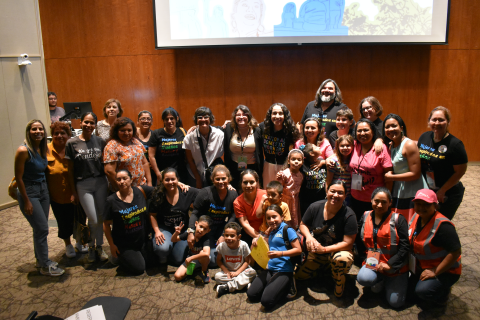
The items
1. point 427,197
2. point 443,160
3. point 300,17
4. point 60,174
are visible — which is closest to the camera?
point 427,197

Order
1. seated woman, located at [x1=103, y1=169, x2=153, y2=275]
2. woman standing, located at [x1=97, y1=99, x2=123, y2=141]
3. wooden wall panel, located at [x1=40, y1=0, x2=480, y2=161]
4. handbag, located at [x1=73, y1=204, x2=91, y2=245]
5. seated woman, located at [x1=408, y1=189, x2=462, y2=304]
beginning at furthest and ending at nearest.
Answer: wooden wall panel, located at [x1=40, y1=0, x2=480, y2=161], woman standing, located at [x1=97, y1=99, x2=123, y2=141], handbag, located at [x1=73, y1=204, x2=91, y2=245], seated woman, located at [x1=103, y1=169, x2=153, y2=275], seated woman, located at [x1=408, y1=189, x2=462, y2=304]

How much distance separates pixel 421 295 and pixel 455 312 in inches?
10.3

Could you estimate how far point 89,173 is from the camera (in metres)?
3.05

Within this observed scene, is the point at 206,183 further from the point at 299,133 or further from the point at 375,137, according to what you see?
the point at 375,137

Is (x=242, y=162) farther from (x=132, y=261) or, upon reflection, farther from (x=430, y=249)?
(x=430, y=249)

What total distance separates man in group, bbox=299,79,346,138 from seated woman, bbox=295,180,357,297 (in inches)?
46.7

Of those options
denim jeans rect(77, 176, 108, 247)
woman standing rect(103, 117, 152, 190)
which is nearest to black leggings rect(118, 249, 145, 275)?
denim jeans rect(77, 176, 108, 247)

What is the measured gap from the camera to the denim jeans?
3057 millimetres

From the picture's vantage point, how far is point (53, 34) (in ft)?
19.7

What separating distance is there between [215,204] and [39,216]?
60.2 inches

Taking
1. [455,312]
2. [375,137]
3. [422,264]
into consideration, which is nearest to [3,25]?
[375,137]

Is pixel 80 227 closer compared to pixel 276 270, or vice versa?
pixel 276 270

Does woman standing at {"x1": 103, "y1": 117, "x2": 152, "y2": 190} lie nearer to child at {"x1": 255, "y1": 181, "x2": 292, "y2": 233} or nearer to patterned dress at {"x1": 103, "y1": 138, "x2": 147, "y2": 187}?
patterned dress at {"x1": 103, "y1": 138, "x2": 147, "y2": 187}

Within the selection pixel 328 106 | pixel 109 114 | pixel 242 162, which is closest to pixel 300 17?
pixel 328 106
